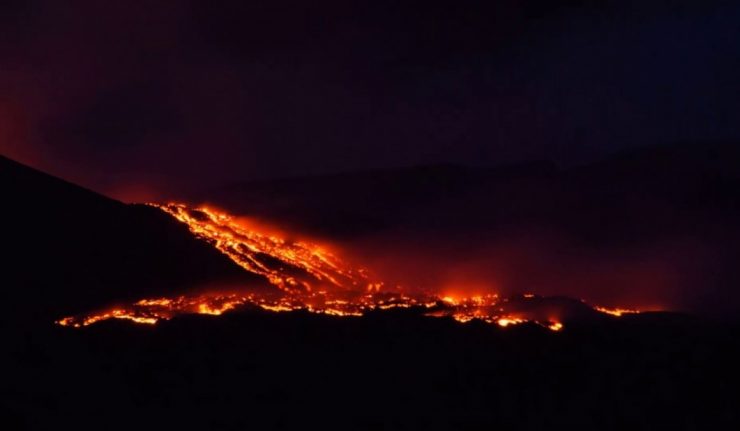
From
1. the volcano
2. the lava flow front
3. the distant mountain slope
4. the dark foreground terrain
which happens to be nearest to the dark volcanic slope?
the volcano

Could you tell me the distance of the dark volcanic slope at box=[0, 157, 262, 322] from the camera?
72.1 feet

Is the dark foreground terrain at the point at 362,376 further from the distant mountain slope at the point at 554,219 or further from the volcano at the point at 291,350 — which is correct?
the distant mountain slope at the point at 554,219

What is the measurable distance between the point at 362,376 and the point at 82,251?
968 cm

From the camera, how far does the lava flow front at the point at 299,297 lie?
2147 centimetres

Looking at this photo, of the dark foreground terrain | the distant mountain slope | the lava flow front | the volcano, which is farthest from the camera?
the distant mountain slope

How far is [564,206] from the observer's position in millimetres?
48406

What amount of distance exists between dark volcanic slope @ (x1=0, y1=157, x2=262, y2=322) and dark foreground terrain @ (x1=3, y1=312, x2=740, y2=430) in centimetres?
276

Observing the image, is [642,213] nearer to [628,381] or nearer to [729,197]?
[729,197]

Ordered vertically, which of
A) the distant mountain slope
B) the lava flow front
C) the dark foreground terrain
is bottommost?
the dark foreground terrain

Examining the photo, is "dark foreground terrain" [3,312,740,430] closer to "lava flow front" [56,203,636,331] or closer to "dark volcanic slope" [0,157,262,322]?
"lava flow front" [56,203,636,331]

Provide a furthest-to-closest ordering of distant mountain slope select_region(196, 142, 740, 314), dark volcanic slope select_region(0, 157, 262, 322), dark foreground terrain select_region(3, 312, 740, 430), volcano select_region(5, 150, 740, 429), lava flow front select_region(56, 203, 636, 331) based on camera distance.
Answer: distant mountain slope select_region(196, 142, 740, 314), dark volcanic slope select_region(0, 157, 262, 322), lava flow front select_region(56, 203, 636, 331), volcano select_region(5, 150, 740, 429), dark foreground terrain select_region(3, 312, 740, 430)

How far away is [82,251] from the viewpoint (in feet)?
79.5

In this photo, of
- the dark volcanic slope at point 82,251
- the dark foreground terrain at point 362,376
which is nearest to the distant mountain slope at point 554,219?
the dark volcanic slope at point 82,251

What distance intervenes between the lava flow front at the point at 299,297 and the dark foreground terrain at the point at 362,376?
96 centimetres
